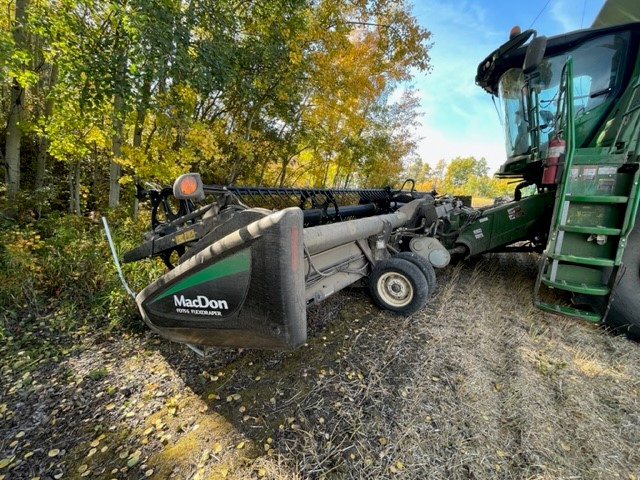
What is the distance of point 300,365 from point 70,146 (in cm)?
476

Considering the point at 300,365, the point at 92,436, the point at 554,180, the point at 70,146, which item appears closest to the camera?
the point at 92,436

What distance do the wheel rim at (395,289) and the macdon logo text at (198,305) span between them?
172cm

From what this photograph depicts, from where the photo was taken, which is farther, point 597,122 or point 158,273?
point 158,273

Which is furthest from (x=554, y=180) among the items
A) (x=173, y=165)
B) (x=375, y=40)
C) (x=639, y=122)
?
(x=375, y=40)

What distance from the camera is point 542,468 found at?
147 cm

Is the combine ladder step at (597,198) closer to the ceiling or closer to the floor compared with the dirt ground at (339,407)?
closer to the ceiling

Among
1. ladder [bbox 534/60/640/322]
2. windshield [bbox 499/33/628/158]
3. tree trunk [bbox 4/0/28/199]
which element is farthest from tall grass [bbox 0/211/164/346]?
windshield [bbox 499/33/628/158]

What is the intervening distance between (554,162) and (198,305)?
135 inches

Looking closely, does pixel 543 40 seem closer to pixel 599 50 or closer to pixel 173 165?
pixel 599 50

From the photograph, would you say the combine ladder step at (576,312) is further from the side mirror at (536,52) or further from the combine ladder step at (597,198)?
the side mirror at (536,52)

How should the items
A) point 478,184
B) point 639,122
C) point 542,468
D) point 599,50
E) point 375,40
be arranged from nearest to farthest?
point 542,468
point 639,122
point 599,50
point 375,40
point 478,184

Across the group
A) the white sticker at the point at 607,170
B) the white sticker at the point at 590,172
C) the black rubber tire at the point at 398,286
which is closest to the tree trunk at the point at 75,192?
the black rubber tire at the point at 398,286

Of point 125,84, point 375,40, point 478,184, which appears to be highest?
point 375,40

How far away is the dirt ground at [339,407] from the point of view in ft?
4.82
